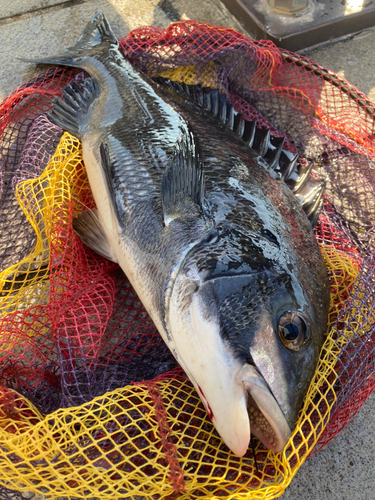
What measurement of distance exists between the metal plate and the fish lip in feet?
12.0

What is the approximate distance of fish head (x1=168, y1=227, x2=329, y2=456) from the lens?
1611 millimetres

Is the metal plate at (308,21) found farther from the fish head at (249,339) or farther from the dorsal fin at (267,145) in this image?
the fish head at (249,339)

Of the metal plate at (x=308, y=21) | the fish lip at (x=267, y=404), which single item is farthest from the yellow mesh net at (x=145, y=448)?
the metal plate at (x=308, y=21)

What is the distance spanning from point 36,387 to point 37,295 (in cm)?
70

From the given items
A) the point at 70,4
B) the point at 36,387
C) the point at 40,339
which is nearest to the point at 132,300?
the point at 40,339

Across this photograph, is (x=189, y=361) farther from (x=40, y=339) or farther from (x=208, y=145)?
(x=208, y=145)

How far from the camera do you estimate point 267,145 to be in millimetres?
2793

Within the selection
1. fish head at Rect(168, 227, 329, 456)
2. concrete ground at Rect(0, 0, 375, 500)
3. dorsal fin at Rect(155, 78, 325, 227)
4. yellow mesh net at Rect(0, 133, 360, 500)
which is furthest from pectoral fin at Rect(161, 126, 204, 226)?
concrete ground at Rect(0, 0, 375, 500)

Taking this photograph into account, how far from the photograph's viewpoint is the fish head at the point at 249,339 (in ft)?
5.29

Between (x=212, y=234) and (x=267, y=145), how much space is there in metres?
1.07

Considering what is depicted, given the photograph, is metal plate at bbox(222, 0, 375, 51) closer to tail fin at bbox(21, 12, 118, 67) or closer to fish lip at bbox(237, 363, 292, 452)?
tail fin at bbox(21, 12, 118, 67)

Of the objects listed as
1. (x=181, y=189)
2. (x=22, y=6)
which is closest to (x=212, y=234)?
(x=181, y=189)

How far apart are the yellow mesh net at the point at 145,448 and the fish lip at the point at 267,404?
0.08 metres

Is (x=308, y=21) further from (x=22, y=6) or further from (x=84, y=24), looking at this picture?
(x=22, y=6)
